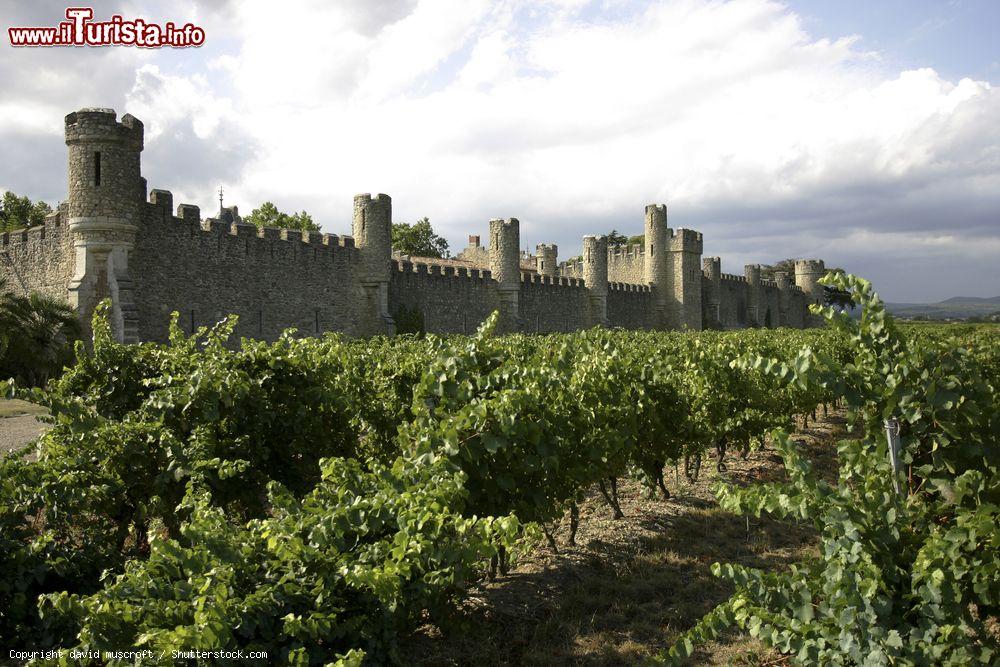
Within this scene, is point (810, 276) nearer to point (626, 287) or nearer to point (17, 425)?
point (626, 287)

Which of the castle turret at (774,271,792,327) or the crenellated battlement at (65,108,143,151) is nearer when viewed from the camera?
the crenellated battlement at (65,108,143,151)

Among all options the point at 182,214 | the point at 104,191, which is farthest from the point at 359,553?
the point at 182,214

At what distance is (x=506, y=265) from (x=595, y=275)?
807 cm

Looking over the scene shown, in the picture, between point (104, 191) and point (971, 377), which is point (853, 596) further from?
point (104, 191)

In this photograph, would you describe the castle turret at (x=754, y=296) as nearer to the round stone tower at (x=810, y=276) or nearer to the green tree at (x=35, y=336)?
the round stone tower at (x=810, y=276)

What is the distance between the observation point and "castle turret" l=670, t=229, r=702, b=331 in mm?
45781

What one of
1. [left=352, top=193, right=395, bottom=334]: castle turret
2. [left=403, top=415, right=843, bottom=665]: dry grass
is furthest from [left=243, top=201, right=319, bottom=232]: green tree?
[left=403, top=415, right=843, bottom=665]: dry grass

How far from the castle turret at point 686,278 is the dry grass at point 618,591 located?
3662cm

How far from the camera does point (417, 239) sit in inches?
2231

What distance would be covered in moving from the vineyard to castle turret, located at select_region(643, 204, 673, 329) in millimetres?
40552

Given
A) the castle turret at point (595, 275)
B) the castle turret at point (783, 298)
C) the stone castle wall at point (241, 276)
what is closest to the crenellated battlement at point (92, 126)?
the stone castle wall at point (241, 276)

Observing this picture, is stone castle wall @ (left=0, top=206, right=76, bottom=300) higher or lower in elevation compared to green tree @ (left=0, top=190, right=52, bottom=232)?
lower

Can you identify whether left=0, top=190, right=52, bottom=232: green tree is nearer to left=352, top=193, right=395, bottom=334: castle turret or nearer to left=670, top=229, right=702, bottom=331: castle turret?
left=352, top=193, right=395, bottom=334: castle turret

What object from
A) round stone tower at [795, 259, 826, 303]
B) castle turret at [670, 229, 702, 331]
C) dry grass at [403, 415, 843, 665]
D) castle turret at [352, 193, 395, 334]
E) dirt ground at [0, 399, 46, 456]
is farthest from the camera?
round stone tower at [795, 259, 826, 303]
